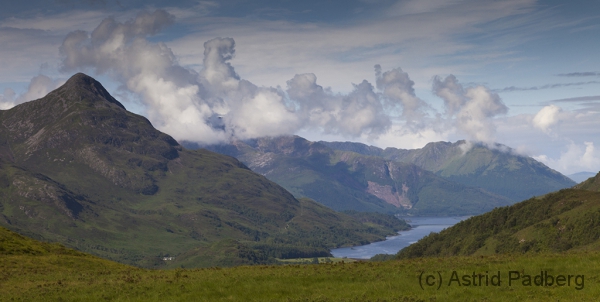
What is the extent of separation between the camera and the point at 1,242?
80.1 meters

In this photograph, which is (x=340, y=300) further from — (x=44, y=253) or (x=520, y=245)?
(x=520, y=245)

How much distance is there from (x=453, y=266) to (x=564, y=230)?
489 ft

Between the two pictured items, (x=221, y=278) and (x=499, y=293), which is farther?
(x=221, y=278)

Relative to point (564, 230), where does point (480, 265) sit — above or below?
below

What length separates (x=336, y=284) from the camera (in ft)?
153

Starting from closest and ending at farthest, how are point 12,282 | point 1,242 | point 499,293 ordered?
point 499,293 < point 12,282 < point 1,242

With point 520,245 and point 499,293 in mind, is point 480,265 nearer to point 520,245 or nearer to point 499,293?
point 499,293

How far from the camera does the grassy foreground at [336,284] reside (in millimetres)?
41281

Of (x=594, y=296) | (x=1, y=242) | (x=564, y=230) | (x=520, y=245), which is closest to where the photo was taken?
(x=594, y=296)

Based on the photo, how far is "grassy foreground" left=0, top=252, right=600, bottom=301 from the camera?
135 feet

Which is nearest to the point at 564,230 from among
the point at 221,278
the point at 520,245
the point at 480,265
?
the point at 520,245

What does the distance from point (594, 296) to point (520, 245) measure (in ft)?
542

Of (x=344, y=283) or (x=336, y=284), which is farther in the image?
(x=344, y=283)

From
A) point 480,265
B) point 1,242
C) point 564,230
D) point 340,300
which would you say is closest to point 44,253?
point 1,242
